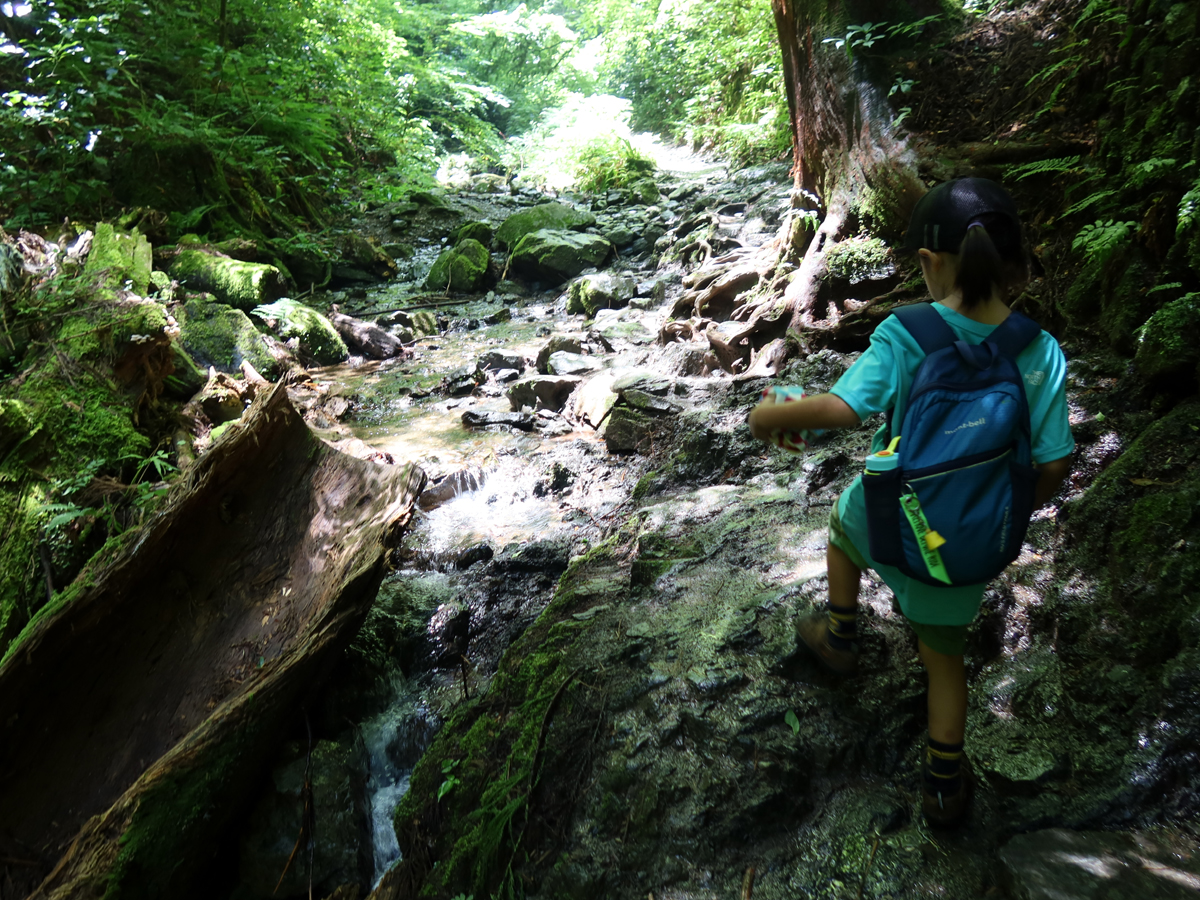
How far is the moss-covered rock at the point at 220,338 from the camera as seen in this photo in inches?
294

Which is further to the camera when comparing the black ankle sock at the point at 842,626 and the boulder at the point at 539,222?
the boulder at the point at 539,222

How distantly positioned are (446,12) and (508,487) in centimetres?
2724

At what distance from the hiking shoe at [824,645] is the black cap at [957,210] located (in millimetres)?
1257

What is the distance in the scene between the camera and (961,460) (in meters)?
1.49

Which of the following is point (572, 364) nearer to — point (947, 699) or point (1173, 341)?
point (1173, 341)

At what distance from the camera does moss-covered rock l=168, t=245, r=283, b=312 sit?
8859 mm

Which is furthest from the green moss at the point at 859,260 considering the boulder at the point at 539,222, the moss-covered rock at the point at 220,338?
the boulder at the point at 539,222

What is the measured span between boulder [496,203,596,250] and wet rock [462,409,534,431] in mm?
7733

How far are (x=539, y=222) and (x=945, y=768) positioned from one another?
14.1 m

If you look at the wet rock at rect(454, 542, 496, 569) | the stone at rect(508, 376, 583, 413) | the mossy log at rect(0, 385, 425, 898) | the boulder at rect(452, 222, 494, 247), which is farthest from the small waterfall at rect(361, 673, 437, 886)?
the boulder at rect(452, 222, 494, 247)

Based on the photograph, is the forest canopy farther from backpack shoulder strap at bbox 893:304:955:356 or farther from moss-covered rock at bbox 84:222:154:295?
backpack shoulder strap at bbox 893:304:955:356

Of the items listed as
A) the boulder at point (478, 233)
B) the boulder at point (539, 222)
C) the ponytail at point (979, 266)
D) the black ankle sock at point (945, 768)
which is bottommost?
the boulder at point (478, 233)

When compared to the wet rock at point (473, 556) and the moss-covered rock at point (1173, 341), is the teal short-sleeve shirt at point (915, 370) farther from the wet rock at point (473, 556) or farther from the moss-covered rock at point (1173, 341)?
the wet rock at point (473, 556)

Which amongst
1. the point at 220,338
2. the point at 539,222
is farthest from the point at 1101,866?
the point at 539,222
